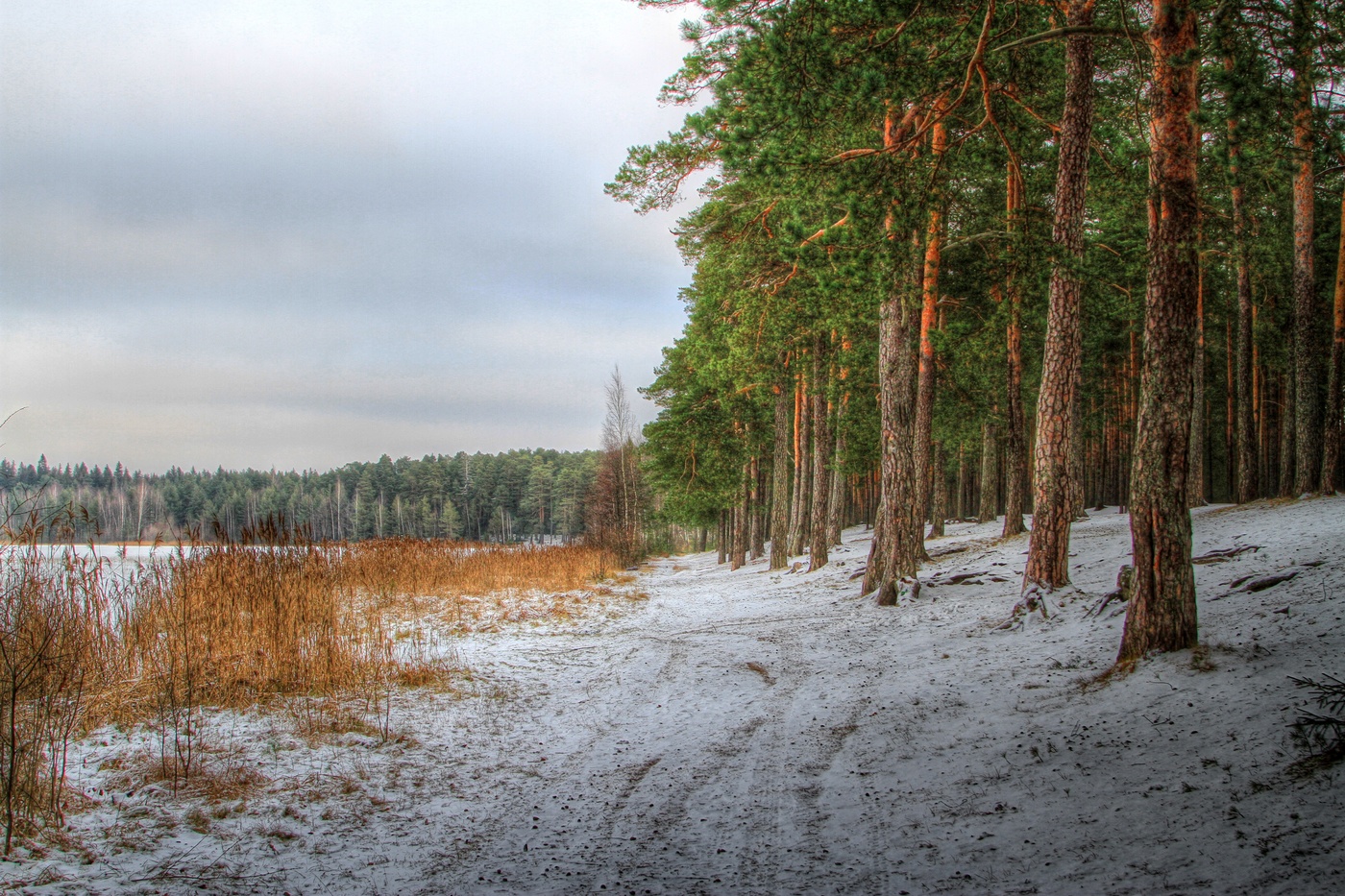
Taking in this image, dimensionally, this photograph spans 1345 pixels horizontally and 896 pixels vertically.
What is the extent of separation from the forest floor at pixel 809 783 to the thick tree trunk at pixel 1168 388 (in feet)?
1.02

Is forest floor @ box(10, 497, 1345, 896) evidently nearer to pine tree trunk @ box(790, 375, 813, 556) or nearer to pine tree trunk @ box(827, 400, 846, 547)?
pine tree trunk @ box(827, 400, 846, 547)

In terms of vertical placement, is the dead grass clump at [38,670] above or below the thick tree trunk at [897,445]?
below

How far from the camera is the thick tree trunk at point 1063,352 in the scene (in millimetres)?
7043

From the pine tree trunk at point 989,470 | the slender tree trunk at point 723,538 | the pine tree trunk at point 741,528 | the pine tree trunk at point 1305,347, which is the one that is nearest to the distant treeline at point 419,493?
the slender tree trunk at point 723,538

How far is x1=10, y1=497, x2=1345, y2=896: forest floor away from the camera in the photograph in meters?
2.75

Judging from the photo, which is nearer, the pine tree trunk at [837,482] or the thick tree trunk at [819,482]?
the thick tree trunk at [819,482]

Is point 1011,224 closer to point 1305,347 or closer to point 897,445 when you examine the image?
point 897,445

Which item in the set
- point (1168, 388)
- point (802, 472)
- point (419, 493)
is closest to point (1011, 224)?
point (1168, 388)

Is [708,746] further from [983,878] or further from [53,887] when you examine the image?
[53,887]

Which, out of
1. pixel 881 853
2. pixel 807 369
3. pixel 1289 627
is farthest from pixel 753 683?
pixel 807 369

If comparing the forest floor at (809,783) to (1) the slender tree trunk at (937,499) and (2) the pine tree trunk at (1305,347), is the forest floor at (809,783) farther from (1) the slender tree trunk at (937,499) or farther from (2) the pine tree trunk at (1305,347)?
(1) the slender tree trunk at (937,499)

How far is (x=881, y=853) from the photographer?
119 inches

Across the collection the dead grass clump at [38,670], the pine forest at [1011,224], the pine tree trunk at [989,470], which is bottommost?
the dead grass clump at [38,670]

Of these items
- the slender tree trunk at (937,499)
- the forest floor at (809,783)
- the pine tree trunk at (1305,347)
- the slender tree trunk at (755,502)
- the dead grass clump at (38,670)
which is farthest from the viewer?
the slender tree trunk at (755,502)
